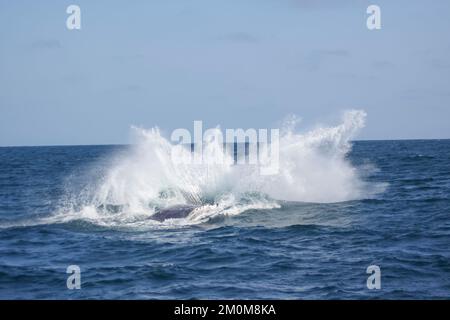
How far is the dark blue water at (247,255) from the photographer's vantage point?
1432 centimetres

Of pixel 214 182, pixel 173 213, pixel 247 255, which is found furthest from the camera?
pixel 214 182

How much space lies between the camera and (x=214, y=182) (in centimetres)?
3014

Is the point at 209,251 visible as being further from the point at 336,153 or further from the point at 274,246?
the point at 336,153

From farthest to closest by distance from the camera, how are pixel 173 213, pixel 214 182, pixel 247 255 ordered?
1. pixel 214 182
2. pixel 173 213
3. pixel 247 255

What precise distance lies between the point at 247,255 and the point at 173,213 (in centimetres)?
730

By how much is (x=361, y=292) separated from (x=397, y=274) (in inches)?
82.8

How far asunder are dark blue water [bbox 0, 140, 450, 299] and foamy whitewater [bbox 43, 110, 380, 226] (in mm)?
2196

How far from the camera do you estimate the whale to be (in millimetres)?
24531

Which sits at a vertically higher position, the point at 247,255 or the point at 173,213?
the point at 173,213

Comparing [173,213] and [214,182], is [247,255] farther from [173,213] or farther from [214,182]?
[214,182]

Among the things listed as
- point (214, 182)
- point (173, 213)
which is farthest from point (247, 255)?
point (214, 182)

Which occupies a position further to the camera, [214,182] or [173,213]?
[214,182]
